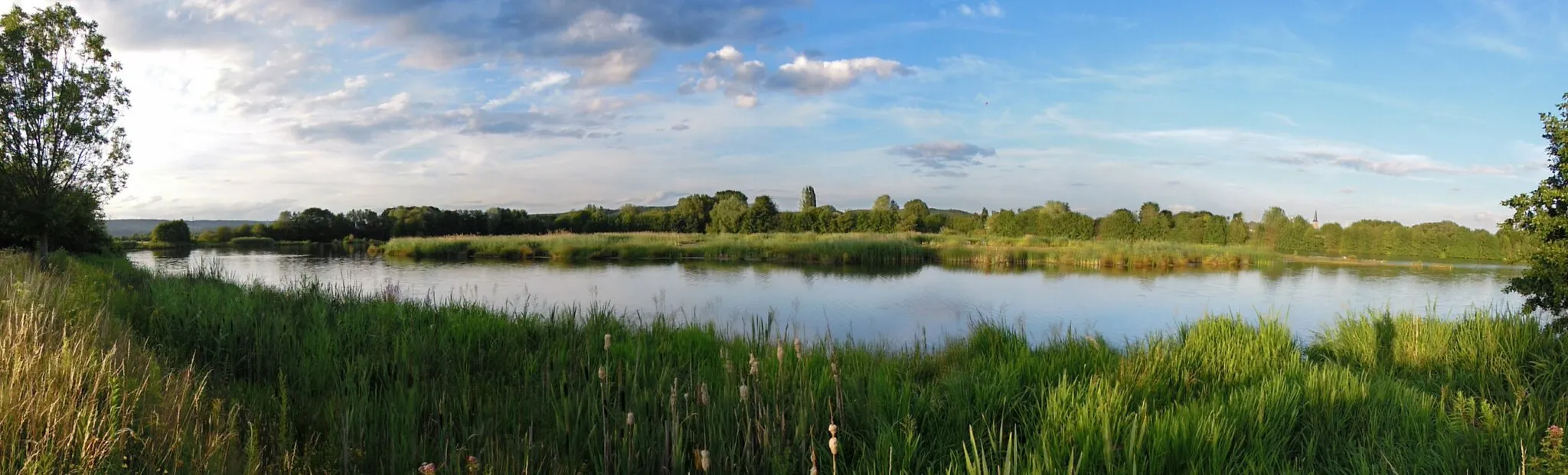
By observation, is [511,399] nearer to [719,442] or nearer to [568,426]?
[568,426]

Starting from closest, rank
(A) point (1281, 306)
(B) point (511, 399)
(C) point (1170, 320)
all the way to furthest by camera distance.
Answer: (B) point (511, 399), (C) point (1170, 320), (A) point (1281, 306)

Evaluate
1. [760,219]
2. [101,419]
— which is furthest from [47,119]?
[760,219]

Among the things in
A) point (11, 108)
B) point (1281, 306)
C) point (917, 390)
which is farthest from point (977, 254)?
point (11, 108)

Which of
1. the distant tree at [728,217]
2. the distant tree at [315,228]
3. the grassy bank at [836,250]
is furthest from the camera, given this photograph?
the distant tree at [728,217]

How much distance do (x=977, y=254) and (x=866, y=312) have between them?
46.8 feet

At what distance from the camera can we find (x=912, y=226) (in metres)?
44.2

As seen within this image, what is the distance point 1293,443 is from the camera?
10.5ft

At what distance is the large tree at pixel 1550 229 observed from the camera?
207 inches

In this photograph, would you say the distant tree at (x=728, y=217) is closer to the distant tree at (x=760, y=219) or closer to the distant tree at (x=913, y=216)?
the distant tree at (x=760, y=219)

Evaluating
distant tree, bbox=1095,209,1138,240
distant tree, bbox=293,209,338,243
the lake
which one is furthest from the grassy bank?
distant tree, bbox=293,209,338,243

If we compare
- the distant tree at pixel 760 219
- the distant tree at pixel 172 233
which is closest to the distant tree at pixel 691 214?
the distant tree at pixel 760 219

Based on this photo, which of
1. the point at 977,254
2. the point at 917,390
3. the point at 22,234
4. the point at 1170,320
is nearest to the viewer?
the point at 917,390

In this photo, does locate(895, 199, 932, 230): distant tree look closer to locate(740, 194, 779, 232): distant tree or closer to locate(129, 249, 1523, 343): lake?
locate(740, 194, 779, 232): distant tree

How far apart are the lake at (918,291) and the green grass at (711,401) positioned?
1.86 meters
